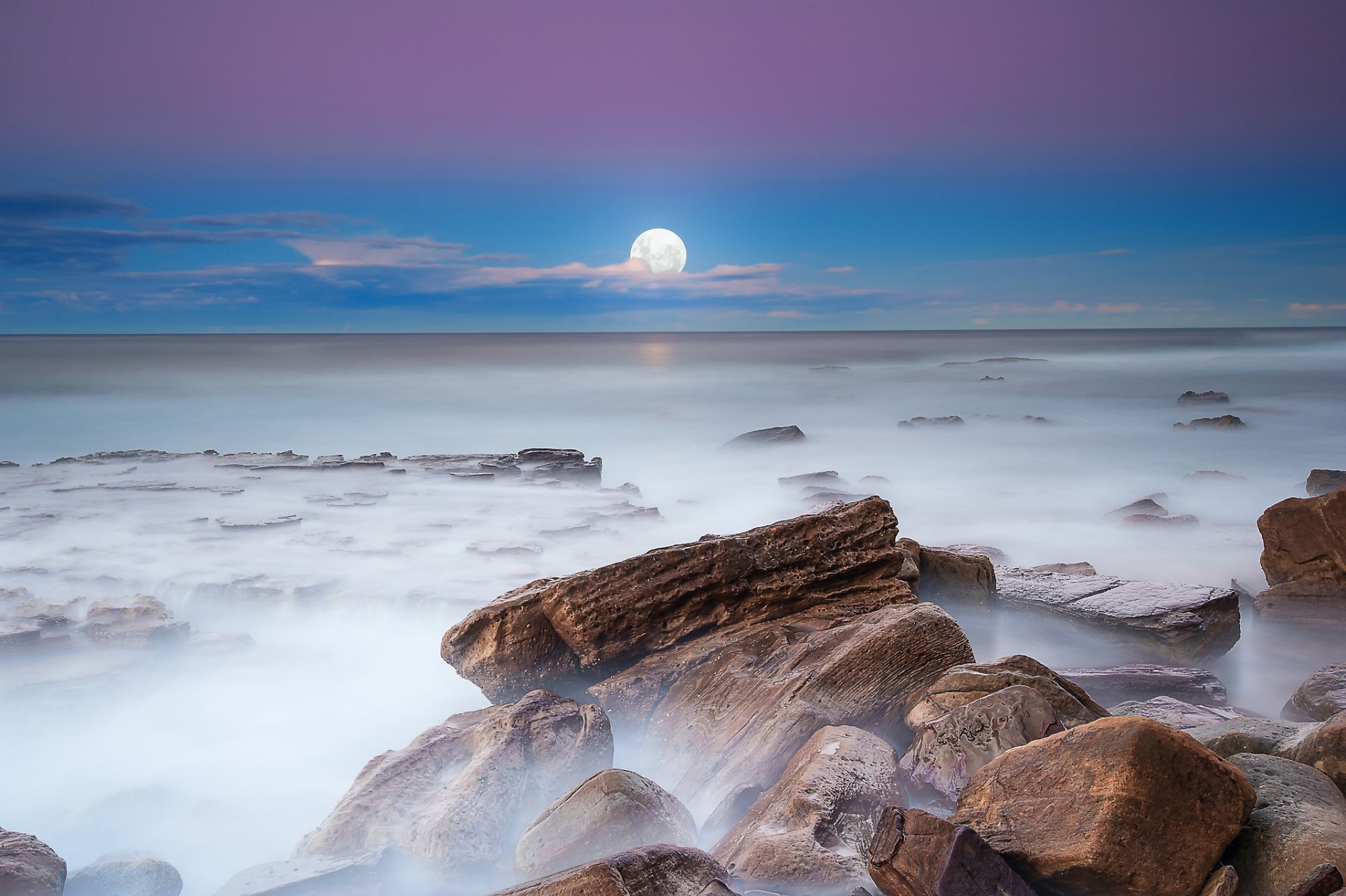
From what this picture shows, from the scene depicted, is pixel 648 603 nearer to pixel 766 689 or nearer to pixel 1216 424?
pixel 766 689

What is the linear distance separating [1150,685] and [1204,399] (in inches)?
1248

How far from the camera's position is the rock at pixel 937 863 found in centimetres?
316

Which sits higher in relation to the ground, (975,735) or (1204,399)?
(975,735)

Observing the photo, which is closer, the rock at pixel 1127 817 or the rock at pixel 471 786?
the rock at pixel 1127 817

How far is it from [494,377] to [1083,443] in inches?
1527

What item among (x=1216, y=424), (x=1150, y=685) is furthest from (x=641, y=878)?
(x=1216, y=424)

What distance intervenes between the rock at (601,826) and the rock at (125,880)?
1.99 meters

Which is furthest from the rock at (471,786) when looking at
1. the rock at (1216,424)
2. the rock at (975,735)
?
the rock at (1216,424)

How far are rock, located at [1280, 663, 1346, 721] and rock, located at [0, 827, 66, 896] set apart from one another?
281 inches

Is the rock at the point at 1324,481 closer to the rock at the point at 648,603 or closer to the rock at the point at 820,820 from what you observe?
the rock at the point at 648,603

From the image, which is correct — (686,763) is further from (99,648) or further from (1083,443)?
(1083,443)

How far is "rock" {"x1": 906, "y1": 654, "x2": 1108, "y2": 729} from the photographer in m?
Answer: 4.84

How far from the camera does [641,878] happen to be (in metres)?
3.15

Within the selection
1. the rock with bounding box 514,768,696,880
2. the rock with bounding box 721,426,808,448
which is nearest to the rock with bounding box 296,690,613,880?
the rock with bounding box 514,768,696,880
